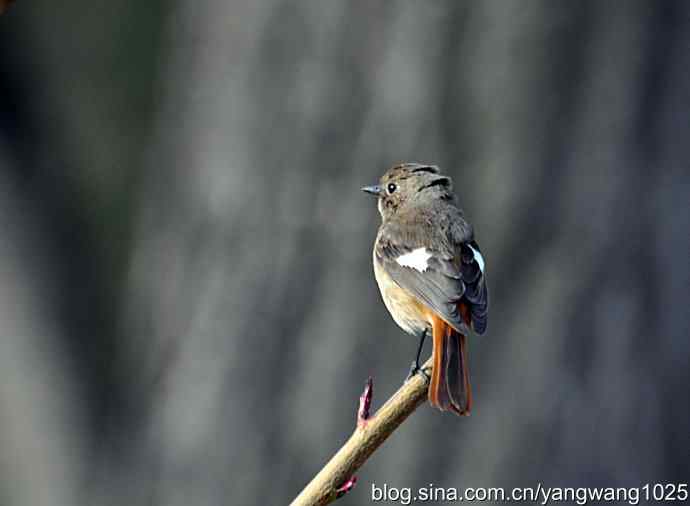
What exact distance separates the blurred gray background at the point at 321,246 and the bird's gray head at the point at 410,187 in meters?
0.97

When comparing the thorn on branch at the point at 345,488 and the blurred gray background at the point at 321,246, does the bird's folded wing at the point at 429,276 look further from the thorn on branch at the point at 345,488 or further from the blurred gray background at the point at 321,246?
the blurred gray background at the point at 321,246

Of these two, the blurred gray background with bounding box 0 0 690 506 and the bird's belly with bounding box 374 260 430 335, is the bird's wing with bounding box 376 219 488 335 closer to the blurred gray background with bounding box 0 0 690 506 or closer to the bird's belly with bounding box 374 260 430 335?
the bird's belly with bounding box 374 260 430 335

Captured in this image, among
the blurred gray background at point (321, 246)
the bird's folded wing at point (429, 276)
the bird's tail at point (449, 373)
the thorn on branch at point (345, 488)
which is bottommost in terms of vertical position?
the thorn on branch at point (345, 488)

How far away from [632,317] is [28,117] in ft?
9.33

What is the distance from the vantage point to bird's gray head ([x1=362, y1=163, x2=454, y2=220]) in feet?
9.27

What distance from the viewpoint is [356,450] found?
1.57 metres

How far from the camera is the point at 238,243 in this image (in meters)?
4.48

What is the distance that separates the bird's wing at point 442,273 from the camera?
248 cm

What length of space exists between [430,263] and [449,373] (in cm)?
56

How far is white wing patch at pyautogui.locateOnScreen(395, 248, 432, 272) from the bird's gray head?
19 centimetres

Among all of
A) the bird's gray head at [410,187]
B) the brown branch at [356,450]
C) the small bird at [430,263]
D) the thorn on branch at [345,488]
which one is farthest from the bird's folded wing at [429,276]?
the thorn on branch at [345,488]

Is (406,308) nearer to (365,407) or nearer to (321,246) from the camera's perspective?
(365,407)

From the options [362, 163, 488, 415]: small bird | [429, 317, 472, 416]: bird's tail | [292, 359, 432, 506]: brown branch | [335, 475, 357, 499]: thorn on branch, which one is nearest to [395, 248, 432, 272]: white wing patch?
[362, 163, 488, 415]: small bird

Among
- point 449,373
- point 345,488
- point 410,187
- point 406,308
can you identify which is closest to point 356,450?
point 345,488
